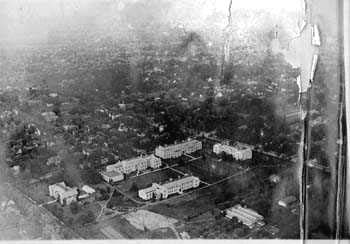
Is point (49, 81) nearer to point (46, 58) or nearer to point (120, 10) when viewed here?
point (46, 58)

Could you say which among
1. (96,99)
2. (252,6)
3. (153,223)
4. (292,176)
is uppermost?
(252,6)

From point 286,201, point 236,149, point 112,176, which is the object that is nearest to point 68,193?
point 112,176

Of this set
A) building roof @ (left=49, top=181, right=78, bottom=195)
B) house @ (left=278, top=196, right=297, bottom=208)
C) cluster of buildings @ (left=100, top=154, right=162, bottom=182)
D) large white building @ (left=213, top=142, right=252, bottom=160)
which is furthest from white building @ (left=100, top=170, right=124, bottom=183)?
house @ (left=278, top=196, right=297, bottom=208)

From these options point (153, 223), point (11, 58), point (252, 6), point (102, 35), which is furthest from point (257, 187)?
point (11, 58)

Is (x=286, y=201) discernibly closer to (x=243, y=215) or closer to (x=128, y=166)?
(x=243, y=215)

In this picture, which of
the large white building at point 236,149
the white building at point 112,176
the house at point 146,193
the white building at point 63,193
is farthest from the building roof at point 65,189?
the large white building at point 236,149

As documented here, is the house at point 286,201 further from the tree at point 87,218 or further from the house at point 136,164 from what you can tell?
the tree at point 87,218

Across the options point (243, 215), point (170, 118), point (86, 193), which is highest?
point (170, 118)

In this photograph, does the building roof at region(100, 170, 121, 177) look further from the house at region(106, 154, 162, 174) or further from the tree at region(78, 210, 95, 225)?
the tree at region(78, 210, 95, 225)
